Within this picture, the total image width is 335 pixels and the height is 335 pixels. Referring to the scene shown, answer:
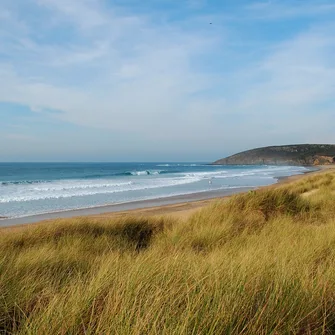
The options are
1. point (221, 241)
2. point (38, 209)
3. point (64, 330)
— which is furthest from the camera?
point (38, 209)

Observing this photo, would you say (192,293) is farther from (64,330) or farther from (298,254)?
(298,254)

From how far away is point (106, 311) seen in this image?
6.91 feet

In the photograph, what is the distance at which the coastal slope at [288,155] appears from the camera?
103037 mm

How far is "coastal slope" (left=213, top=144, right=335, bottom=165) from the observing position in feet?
338

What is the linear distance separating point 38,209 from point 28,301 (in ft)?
45.8

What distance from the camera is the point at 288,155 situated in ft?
391

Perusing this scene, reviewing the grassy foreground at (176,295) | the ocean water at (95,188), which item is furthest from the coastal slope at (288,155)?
the grassy foreground at (176,295)

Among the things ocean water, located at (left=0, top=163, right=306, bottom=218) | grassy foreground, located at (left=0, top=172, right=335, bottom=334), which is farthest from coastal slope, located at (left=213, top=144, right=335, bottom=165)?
grassy foreground, located at (left=0, top=172, right=335, bottom=334)

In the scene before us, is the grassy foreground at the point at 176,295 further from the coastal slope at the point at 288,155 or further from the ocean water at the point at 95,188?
the coastal slope at the point at 288,155

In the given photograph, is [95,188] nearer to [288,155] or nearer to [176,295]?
[176,295]

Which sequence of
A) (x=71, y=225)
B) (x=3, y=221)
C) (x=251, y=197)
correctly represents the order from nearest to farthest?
(x=71, y=225) → (x=251, y=197) → (x=3, y=221)

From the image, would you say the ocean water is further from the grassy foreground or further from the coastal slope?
the coastal slope

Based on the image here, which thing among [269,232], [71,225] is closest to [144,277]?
[269,232]

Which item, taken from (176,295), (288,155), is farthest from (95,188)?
(288,155)
